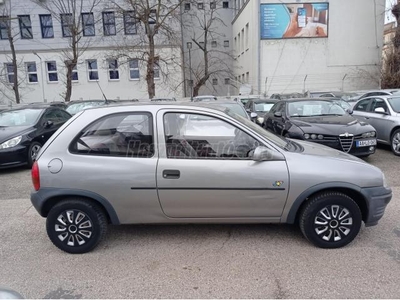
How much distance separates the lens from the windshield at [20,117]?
738cm

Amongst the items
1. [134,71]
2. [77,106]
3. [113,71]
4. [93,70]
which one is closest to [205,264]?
[77,106]

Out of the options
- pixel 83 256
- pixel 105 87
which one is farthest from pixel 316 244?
pixel 105 87

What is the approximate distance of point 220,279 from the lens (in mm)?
2678

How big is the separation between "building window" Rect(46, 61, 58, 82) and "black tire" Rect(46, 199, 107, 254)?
27.5 m

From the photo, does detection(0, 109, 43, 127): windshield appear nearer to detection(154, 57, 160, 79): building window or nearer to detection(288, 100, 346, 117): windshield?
detection(288, 100, 346, 117): windshield

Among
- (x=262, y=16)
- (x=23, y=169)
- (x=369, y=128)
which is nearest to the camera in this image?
(x=369, y=128)

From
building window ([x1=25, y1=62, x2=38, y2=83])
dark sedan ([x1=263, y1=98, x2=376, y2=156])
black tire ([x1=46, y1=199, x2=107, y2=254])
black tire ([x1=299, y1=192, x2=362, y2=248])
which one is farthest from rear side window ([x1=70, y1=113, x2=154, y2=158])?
building window ([x1=25, y1=62, x2=38, y2=83])

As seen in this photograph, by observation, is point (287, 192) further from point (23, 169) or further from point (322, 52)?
point (322, 52)

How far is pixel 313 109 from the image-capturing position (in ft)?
25.1

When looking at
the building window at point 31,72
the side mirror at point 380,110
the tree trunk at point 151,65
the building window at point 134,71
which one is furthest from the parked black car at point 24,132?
the building window at point 31,72

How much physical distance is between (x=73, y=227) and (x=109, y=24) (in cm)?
2631

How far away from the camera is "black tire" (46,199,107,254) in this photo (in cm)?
310

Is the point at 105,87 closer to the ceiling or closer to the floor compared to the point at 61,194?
closer to the ceiling

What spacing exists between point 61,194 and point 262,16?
22.5 meters
